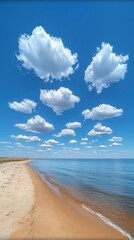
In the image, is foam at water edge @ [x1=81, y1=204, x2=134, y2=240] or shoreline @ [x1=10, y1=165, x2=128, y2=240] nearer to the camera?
shoreline @ [x1=10, y1=165, x2=128, y2=240]

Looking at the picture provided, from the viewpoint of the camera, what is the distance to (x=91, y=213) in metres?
11.6

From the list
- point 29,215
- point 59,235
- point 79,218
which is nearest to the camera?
point 59,235

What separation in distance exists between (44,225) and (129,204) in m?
9.54

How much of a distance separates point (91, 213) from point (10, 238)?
6.64 metres

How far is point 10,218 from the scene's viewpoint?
9.17 metres

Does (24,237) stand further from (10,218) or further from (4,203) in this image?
(4,203)

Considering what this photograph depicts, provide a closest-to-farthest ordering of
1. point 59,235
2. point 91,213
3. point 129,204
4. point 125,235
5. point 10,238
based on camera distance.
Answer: point 10,238 → point 59,235 → point 125,235 → point 91,213 → point 129,204

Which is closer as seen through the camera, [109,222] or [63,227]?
[63,227]

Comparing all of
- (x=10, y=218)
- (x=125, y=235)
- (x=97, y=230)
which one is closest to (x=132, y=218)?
(x=125, y=235)

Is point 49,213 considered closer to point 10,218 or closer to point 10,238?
point 10,218

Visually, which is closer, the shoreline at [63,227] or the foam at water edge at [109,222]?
the shoreline at [63,227]

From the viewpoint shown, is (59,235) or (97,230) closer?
(59,235)

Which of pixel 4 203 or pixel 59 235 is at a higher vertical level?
pixel 4 203

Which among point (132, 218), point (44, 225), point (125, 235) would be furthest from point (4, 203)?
point (132, 218)
